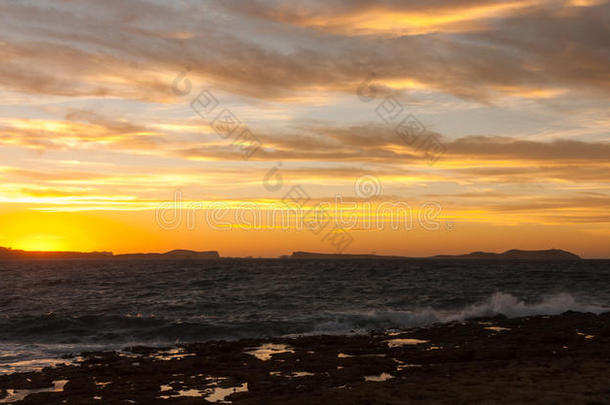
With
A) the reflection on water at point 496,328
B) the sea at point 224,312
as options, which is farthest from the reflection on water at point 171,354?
the reflection on water at point 496,328

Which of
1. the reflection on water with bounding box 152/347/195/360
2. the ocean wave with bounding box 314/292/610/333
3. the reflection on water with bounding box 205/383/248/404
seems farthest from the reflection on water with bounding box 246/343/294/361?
the ocean wave with bounding box 314/292/610/333

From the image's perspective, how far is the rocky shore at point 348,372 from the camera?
14156mm

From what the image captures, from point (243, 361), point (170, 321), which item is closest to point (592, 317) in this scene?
point (243, 361)

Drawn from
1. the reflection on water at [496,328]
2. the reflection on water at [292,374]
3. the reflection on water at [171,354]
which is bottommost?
the reflection on water at [171,354]

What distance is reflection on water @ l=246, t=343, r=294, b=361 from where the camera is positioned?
847 inches

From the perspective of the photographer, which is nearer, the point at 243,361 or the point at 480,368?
the point at 480,368

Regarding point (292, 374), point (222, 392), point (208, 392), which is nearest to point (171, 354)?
point (292, 374)

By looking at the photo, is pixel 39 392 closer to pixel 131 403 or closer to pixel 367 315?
pixel 131 403

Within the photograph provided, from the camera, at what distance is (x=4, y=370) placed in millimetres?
20156

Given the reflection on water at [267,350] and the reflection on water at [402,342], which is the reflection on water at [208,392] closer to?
the reflection on water at [267,350]

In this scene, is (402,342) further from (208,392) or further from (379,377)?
(208,392)

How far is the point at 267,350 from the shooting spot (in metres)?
23.0

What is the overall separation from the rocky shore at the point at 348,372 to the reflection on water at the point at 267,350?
0.14ft

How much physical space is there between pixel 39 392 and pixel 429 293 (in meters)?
40.1
